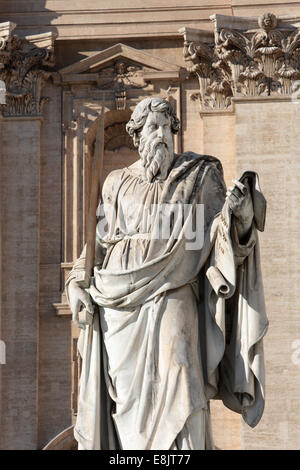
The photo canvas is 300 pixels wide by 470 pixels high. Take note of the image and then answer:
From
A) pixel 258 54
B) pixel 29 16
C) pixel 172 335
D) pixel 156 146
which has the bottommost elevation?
pixel 172 335

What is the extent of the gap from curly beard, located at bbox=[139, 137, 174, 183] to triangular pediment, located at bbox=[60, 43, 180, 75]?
11.2 meters

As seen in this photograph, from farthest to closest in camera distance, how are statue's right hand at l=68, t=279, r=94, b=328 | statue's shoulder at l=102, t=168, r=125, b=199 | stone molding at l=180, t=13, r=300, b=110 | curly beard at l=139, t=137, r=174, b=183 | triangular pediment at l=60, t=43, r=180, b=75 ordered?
1. triangular pediment at l=60, t=43, r=180, b=75
2. stone molding at l=180, t=13, r=300, b=110
3. statue's shoulder at l=102, t=168, r=125, b=199
4. curly beard at l=139, t=137, r=174, b=183
5. statue's right hand at l=68, t=279, r=94, b=328

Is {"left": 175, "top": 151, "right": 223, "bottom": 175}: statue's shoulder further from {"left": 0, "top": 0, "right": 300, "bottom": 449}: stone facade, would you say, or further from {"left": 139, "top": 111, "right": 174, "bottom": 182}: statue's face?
{"left": 0, "top": 0, "right": 300, "bottom": 449}: stone facade

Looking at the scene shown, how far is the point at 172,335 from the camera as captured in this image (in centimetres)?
1146

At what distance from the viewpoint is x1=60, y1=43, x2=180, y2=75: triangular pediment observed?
76.2 ft

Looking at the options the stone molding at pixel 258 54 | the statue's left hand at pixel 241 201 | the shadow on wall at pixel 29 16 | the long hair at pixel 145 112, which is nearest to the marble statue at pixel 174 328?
the statue's left hand at pixel 241 201

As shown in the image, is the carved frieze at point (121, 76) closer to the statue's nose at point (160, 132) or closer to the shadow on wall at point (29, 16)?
the shadow on wall at point (29, 16)

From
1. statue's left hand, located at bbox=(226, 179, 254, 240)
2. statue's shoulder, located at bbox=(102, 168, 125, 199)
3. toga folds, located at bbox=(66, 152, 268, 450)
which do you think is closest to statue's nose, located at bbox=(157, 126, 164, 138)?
statue's shoulder, located at bbox=(102, 168, 125, 199)

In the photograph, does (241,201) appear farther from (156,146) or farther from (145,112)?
(145,112)

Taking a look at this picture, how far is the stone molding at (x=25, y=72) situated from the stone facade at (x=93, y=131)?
0.02m

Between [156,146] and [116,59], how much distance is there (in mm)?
11421

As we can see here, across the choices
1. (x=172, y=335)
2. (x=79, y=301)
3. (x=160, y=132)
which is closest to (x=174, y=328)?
(x=172, y=335)

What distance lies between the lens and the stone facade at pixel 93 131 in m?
21.7

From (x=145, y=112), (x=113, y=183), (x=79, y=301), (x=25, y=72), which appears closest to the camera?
(x=79, y=301)
